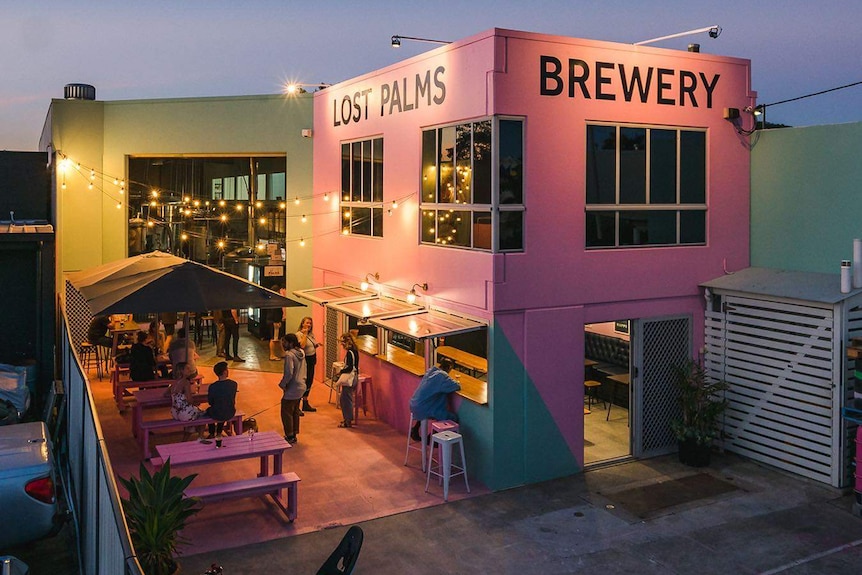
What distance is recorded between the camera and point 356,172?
585 inches

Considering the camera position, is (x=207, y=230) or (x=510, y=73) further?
(x=207, y=230)

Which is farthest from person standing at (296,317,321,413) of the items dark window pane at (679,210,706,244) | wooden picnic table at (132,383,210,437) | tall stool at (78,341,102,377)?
dark window pane at (679,210,706,244)

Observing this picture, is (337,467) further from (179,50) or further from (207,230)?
(179,50)

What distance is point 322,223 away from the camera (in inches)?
657

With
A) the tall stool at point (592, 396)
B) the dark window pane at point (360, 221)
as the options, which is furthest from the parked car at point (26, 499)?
the tall stool at point (592, 396)

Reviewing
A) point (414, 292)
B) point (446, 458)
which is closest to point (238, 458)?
point (446, 458)

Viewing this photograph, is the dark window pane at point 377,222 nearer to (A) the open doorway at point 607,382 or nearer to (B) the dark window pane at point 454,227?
(B) the dark window pane at point 454,227

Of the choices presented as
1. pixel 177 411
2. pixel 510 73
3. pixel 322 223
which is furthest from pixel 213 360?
pixel 510 73

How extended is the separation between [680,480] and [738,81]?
20.7 feet

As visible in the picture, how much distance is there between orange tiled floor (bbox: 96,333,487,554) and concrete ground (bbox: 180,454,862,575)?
25 cm

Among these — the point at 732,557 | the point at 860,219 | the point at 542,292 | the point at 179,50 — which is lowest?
the point at 732,557

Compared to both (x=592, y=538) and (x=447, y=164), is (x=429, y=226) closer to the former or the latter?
(x=447, y=164)

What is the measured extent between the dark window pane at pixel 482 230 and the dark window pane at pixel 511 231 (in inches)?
6.9

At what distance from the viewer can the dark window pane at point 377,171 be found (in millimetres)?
13758
